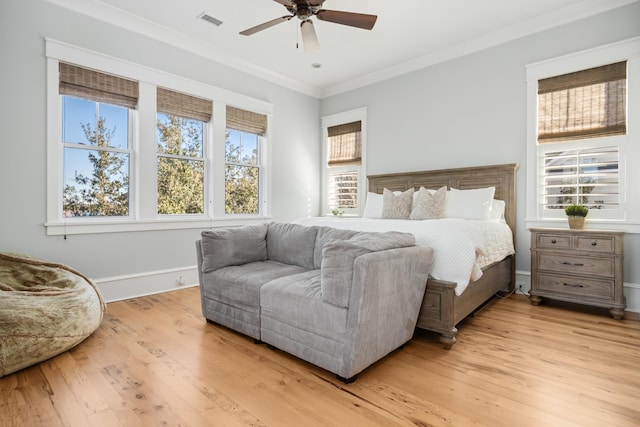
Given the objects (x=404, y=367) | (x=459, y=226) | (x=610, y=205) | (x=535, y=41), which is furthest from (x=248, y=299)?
(x=535, y=41)

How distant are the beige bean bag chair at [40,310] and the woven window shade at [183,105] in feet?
6.96

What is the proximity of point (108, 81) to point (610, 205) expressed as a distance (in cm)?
528

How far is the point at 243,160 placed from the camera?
16.3 ft

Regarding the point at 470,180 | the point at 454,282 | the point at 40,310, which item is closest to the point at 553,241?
the point at 470,180

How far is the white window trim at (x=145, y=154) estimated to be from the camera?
318cm

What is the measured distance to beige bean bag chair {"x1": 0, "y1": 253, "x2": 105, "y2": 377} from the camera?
1976 millimetres

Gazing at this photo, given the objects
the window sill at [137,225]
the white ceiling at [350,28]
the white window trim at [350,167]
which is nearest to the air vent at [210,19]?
the white ceiling at [350,28]

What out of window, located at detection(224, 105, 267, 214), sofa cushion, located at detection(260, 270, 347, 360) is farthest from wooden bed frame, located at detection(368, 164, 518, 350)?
window, located at detection(224, 105, 267, 214)

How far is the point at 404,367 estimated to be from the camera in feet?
6.87

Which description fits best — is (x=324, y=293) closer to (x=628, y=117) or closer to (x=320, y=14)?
(x=320, y=14)

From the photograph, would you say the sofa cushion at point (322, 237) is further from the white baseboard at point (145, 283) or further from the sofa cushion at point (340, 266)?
the white baseboard at point (145, 283)

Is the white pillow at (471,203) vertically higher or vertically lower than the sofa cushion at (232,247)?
higher

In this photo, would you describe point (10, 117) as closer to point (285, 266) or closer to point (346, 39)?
point (285, 266)

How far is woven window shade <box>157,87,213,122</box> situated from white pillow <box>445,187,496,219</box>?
3264mm
